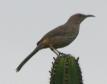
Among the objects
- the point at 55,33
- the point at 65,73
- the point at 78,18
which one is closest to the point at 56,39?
the point at 55,33

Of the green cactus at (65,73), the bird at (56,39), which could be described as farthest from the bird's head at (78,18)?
the green cactus at (65,73)

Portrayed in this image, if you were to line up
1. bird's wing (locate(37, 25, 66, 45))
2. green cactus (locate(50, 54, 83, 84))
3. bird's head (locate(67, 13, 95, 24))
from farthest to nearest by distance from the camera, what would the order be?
bird's head (locate(67, 13, 95, 24)), bird's wing (locate(37, 25, 66, 45)), green cactus (locate(50, 54, 83, 84))

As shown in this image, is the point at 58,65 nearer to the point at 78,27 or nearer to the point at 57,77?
the point at 57,77

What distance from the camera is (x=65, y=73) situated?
16.4ft

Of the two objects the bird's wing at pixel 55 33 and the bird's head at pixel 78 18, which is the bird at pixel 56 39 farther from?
the bird's head at pixel 78 18

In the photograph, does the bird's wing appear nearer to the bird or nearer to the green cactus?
the bird

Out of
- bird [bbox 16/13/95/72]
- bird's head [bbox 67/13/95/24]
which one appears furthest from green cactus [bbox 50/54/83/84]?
bird's head [bbox 67/13/95/24]

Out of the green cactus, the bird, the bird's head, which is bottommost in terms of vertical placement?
the green cactus

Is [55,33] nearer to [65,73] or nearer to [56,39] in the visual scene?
[56,39]

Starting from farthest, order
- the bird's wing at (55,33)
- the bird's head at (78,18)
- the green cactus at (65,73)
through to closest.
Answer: the bird's head at (78,18)
the bird's wing at (55,33)
the green cactus at (65,73)

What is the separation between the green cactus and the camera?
4.96 meters

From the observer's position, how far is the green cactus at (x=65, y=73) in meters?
4.96

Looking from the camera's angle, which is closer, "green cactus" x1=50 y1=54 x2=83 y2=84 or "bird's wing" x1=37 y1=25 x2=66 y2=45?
"green cactus" x1=50 y1=54 x2=83 y2=84

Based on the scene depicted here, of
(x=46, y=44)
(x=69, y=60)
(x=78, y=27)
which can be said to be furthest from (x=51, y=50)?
(x=69, y=60)
